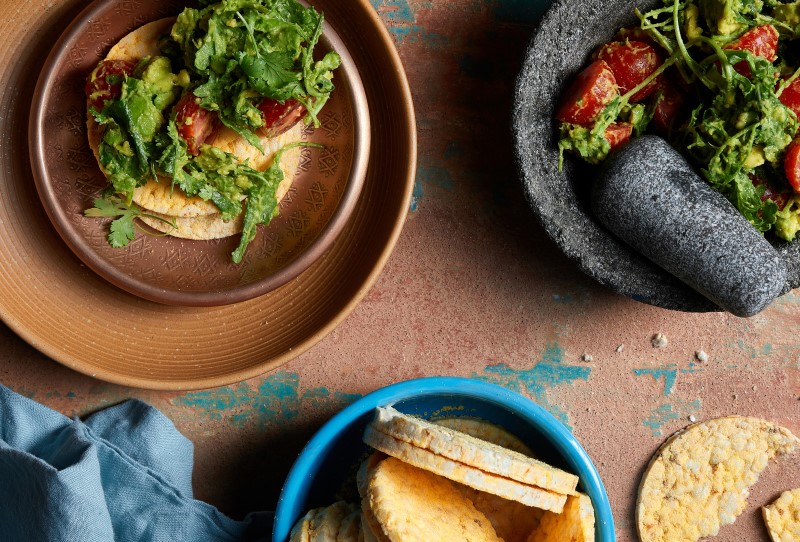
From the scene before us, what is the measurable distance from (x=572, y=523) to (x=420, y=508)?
39cm

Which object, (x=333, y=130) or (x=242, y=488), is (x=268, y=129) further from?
(x=242, y=488)

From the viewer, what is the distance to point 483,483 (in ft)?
5.83

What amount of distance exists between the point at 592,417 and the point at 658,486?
282 mm

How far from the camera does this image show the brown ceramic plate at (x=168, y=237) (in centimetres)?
193

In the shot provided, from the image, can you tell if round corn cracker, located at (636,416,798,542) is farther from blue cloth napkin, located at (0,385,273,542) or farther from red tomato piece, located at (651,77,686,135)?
blue cloth napkin, located at (0,385,273,542)

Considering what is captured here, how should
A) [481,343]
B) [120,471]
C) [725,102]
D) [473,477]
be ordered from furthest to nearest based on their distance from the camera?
[481,343] < [120,471] < [725,102] < [473,477]

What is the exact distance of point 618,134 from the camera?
76.8 inches

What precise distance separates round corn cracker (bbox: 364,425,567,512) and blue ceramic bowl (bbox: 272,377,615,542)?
8.1 inches

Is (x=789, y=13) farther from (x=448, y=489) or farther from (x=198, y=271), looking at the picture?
(x=198, y=271)

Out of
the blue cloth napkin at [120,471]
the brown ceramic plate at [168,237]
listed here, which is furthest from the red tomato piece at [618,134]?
the blue cloth napkin at [120,471]

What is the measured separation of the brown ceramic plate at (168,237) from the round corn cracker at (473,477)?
543 millimetres

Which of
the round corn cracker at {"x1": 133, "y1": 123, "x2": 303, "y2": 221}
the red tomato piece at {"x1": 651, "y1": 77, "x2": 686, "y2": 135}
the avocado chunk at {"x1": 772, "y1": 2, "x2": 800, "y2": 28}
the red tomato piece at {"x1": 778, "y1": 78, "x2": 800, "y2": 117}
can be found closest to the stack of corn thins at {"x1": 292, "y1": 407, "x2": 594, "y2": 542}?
the round corn cracker at {"x1": 133, "y1": 123, "x2": 303, "y2": 221}

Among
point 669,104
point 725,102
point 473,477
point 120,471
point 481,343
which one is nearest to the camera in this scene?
point 473,477

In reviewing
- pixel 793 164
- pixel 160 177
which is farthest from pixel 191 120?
pixel 793 164
